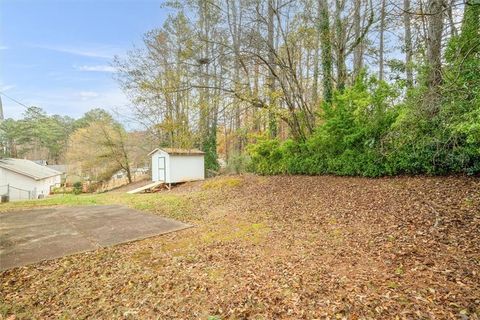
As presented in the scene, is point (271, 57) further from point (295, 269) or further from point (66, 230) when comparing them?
point (66, 230)

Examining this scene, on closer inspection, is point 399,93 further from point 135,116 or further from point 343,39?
point 135,116

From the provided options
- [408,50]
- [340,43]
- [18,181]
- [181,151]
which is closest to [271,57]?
[340,43]

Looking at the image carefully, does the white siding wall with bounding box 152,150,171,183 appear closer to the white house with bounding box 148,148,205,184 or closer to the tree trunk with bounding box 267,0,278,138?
the white house with bounding box 148,148,205,184

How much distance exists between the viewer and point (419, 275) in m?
2.75

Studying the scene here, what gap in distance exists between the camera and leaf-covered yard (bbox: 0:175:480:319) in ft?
7.90

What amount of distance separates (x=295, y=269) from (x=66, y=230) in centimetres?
509

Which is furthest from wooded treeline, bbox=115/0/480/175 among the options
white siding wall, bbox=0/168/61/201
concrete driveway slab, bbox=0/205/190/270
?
white siding wall, bbox=0/168/61/201

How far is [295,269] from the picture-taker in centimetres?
318

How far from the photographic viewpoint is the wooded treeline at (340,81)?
198 inches

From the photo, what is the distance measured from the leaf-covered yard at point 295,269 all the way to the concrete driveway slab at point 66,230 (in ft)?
1.46

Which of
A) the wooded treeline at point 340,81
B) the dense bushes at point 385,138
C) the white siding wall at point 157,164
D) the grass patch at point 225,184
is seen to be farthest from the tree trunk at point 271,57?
the white siding wall at point 157,164

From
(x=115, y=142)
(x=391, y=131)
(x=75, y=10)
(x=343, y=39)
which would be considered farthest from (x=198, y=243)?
(x=115, y=142)

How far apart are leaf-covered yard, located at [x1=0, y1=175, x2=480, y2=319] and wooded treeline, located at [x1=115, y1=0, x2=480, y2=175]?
1471 millimetres

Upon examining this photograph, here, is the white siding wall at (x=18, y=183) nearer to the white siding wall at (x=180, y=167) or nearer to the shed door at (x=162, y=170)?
the white siding wall at (x=180, y=167)
